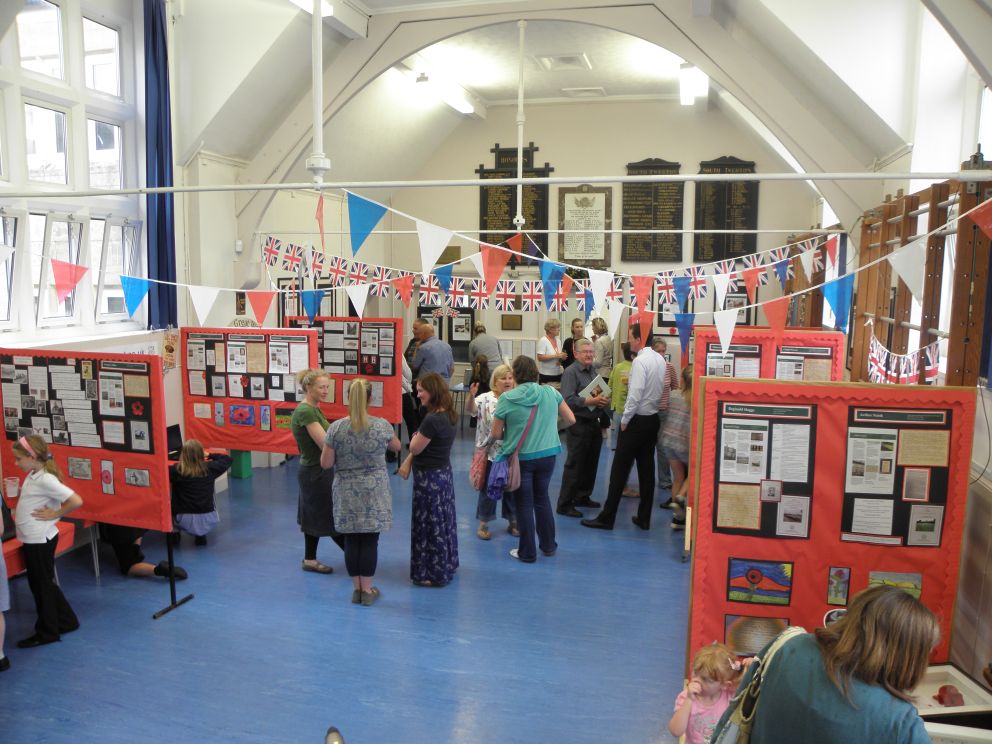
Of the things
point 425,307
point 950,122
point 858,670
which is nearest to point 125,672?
point 858,670

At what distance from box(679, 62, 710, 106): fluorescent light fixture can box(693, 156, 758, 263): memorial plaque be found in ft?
4.22

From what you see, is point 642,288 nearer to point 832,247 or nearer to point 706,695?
point 832,247

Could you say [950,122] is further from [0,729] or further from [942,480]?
[0,729]

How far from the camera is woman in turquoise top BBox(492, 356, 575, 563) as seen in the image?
5.22 metres

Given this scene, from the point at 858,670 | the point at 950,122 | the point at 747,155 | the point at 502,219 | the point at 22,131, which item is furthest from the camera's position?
the point at 502,219

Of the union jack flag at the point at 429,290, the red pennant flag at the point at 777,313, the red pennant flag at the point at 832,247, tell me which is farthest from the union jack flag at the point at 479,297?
the red pennant flag at the point at 777,313

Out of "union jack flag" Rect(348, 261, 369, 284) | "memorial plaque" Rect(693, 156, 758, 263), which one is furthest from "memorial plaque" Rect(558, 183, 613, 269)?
"union jack flag" Rect(348, 261, 369, 284)

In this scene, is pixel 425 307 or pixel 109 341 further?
pixel 425 307

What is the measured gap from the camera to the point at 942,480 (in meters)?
3.04

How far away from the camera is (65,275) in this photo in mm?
5117

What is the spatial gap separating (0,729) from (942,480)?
4224 millimetres

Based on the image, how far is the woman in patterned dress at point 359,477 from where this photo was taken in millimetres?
4520

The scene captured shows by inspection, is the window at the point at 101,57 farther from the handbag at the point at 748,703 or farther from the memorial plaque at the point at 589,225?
the handbag at the point at 748,703

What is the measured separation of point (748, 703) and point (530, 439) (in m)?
3.46
